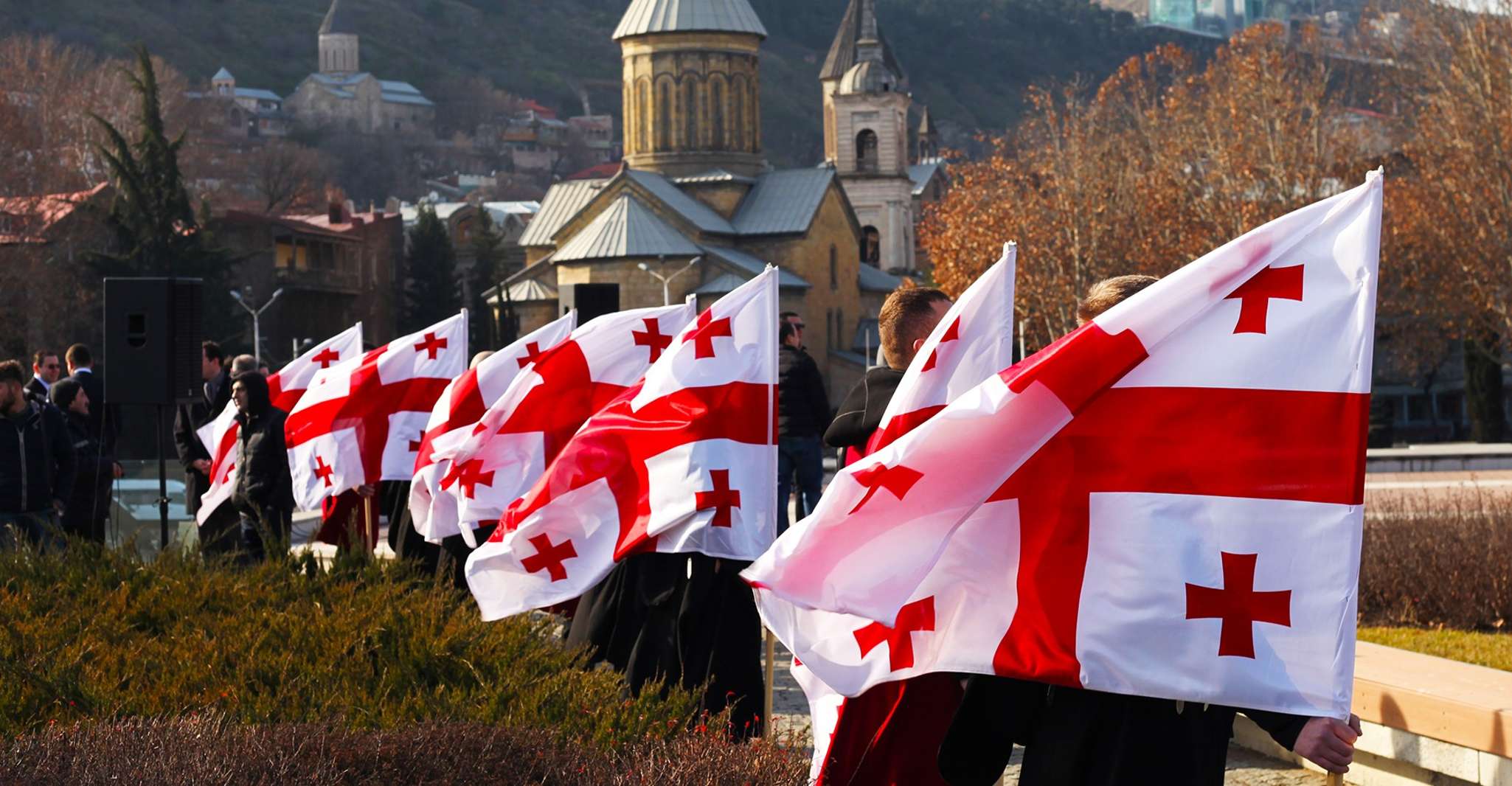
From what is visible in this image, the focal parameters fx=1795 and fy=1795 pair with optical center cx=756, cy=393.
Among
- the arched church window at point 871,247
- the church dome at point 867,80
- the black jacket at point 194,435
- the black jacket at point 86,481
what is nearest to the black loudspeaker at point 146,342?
the black jacket at point 194,435

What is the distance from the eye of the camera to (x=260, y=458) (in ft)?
38.7

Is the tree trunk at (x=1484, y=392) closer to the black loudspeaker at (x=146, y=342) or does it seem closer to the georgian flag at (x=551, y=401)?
the black loudspeaker at (x=146, y=342)

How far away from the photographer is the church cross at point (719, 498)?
6.98 meters

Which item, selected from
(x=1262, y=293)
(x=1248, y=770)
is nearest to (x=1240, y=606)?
(x=1262, y=293)

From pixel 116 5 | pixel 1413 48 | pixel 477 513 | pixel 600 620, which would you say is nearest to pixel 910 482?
pixel 600 620

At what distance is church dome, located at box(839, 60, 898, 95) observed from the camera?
89.9 meters

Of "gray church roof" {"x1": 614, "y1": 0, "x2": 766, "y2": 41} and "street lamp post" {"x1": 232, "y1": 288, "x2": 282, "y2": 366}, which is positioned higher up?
"gray church roof" {"x1": 614, "y1": 0, "x2": 766, "y2": 41}

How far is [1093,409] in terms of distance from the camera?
156 inches

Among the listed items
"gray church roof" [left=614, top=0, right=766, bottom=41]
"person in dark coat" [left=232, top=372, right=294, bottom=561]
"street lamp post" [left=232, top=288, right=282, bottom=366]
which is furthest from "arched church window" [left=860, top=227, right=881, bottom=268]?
"person in dark coat" [left=232, top=372, right=294, bottom=561]

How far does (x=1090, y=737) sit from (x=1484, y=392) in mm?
47952

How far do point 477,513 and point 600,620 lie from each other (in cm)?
159

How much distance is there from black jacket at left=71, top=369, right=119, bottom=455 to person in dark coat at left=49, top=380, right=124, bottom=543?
2.51 feet

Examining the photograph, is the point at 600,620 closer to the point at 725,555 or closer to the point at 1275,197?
the point at 725,555

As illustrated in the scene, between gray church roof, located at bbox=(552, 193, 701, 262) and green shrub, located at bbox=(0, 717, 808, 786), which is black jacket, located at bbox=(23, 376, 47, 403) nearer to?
green shrub, located at bbox=(0, 717, 808, 786)
